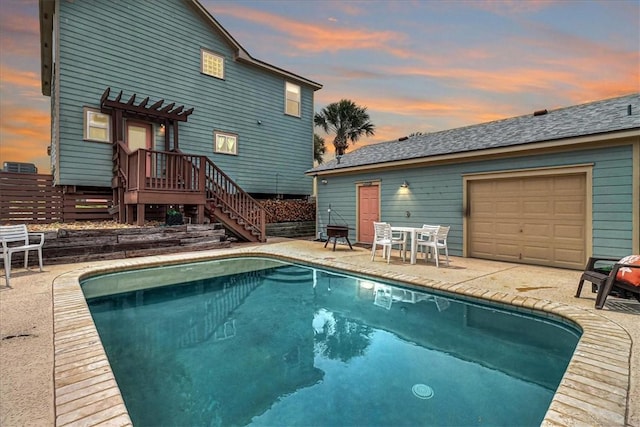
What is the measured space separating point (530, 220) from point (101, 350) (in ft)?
26.1

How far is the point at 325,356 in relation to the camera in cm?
314

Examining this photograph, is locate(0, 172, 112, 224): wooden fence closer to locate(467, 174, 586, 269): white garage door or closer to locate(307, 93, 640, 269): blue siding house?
locate(307, 93, 640, 269): blue siding house

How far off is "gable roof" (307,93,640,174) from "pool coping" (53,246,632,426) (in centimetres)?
415

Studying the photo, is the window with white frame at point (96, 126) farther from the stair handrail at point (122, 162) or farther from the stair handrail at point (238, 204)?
the stair handrail at point (238, 204)

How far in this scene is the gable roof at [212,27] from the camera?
9.12m

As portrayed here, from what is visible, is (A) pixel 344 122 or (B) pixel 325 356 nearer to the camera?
(B) pixel 325 356

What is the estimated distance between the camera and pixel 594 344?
282cm

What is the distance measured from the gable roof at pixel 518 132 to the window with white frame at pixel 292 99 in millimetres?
4253

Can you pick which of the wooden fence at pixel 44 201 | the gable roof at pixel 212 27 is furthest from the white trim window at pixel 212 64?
the wooden fence at pixel 44 201

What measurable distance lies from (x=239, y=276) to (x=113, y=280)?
2.28m

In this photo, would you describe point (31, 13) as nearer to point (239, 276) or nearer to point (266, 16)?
point (266, 16)

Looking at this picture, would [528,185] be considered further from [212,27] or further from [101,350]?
[212,27]

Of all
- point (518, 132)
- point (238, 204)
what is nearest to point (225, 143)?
point (238, 204)

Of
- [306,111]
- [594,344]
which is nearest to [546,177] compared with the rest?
[594,344]
